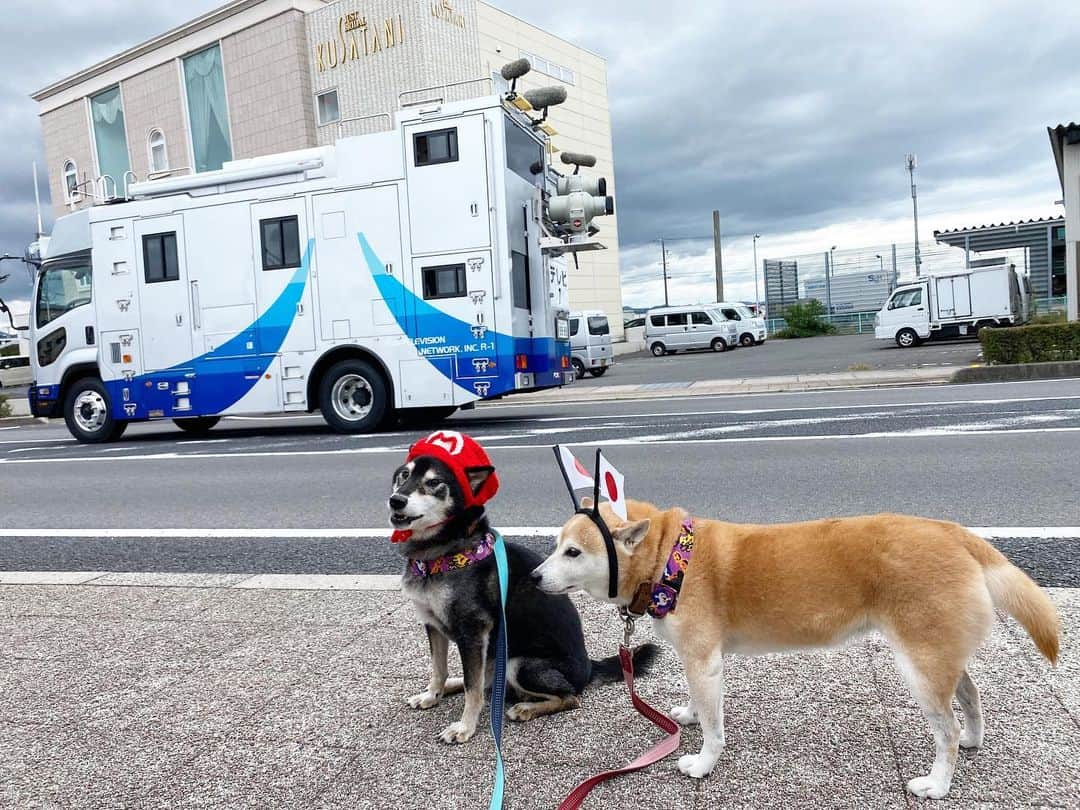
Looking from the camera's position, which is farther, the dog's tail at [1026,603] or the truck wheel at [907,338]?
the truck wheel at [907,338]

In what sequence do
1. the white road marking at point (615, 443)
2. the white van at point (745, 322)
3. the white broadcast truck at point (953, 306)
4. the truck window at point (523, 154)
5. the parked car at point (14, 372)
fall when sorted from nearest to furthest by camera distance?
the white road marking at point (615, 443), the truck window at point (523, 154), the white broadcast truck at point (953, 306), the white van at point (745, 322), the parked car at point (14, 372)

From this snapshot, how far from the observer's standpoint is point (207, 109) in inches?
1389

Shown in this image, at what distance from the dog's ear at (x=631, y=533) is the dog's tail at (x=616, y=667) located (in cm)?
100

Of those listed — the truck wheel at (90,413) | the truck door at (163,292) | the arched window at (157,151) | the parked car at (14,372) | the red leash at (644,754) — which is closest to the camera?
the red leash at (644,754)

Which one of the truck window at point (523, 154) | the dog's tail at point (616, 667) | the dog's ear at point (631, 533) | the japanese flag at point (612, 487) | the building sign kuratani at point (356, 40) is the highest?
the building sign kuratani at point (356, 40)

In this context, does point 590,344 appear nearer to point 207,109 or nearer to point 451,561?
point 207,109

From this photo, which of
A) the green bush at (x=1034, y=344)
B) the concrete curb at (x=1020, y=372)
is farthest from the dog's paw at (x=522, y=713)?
the green bush at (x=1034, y=344)

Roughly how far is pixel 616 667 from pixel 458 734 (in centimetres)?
74

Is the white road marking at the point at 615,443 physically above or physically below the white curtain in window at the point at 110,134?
below

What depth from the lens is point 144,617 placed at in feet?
14.9

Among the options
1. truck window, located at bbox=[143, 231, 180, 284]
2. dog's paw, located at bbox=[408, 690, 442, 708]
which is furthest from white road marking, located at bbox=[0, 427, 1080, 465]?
dog's paw, located at bbox=[408, 690, 442, 708]

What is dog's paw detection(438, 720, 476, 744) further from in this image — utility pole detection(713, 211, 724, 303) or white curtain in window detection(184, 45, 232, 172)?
utility pole detection(713, 211, 724, 303)

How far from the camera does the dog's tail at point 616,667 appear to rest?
11.2ft

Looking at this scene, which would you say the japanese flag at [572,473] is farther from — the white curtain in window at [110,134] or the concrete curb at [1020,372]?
the white curtain in window at [110,134]
